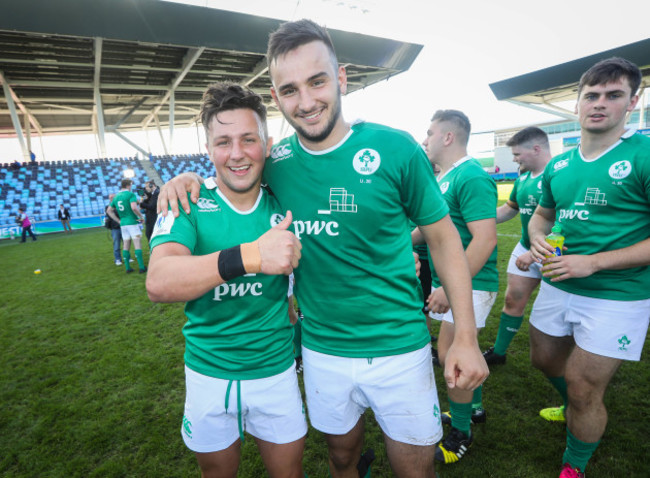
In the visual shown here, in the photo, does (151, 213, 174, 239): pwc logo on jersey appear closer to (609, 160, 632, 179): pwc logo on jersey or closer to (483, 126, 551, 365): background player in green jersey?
(609, 160, 632, 179): pwc logo on jersey

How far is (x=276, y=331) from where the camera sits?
1.81 metres

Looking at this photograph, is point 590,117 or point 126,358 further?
point 126,358

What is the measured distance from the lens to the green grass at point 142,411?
8.77ft

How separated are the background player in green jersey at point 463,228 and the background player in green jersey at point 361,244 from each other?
0.74m

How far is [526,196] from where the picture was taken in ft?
13.5

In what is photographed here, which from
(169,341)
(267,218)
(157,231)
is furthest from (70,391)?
(267,218)

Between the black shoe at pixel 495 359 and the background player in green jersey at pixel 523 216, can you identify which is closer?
the background player in green jersey at pixel 523 216

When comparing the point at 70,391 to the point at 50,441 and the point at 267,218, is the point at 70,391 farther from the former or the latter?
the point at 267,218

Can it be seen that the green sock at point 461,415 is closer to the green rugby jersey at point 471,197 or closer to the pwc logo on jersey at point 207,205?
the green rugby jersey at point 471,197

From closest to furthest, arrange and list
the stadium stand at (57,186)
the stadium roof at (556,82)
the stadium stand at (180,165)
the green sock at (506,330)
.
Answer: the green sock at (506,330) → the stadium roof at (556,82) → the stadium stand at (57,186) → the stadium stand at (180,165)

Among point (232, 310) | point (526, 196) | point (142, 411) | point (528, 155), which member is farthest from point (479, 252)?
point (142, 411)

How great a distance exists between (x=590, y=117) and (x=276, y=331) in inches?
99.5

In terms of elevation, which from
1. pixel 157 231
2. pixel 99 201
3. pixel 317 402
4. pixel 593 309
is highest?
pixel 157 231

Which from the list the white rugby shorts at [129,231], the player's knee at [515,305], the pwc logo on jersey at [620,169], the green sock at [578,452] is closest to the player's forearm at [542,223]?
the pwc logo on jersey at [620,169]
